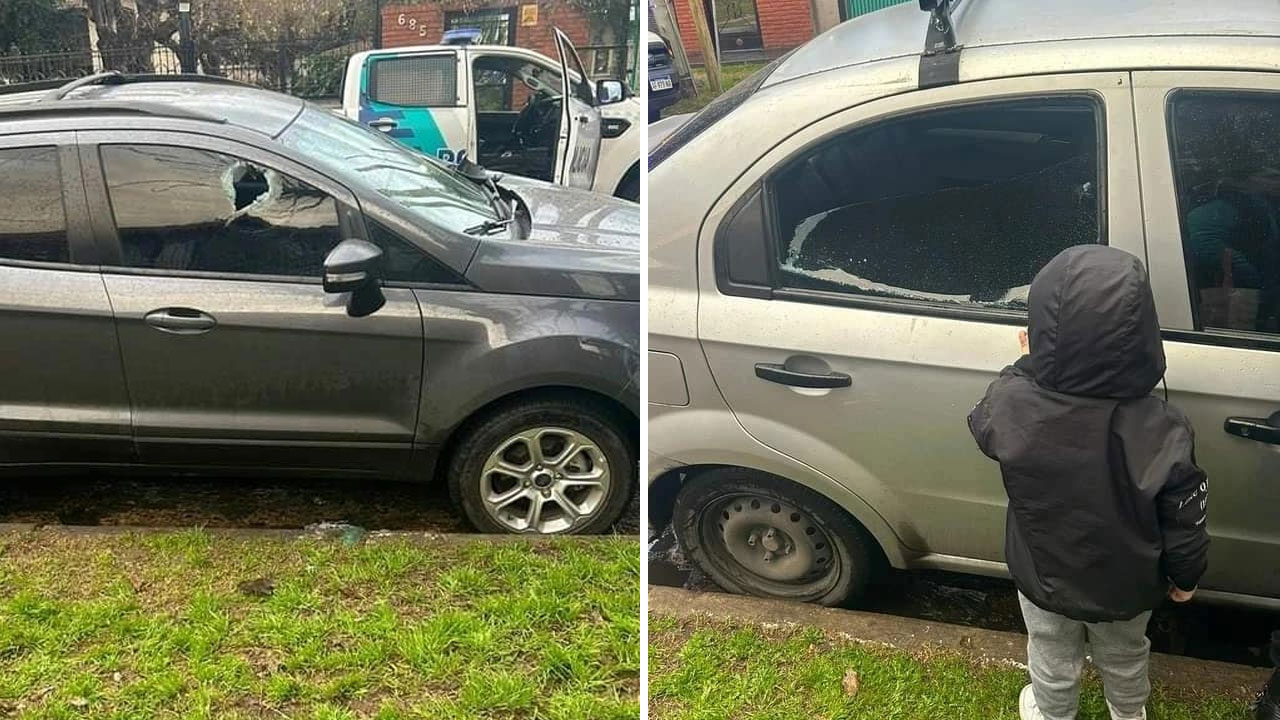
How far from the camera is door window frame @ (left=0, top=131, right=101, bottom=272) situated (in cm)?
215

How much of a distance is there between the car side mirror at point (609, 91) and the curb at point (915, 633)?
3.37ft

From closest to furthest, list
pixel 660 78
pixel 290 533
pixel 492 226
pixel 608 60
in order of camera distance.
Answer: pixel 660 78
pixel 608 60
pixel 492 226
pixel 290 533

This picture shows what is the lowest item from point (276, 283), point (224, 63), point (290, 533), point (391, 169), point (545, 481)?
point (290, 533)

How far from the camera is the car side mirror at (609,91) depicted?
2033mm

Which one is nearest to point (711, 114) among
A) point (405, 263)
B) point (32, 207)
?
point (405, 263)

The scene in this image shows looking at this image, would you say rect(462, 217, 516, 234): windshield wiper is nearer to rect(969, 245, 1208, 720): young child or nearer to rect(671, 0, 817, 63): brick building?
Answer: rect(671, 0, 817, 63): brick building

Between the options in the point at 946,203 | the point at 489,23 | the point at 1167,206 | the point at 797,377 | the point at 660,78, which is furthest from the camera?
the point at 489,23

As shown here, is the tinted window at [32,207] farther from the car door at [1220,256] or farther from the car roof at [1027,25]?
the car door at [1220,256]

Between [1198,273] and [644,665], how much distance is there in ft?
4.07

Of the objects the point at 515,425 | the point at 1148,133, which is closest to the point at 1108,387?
the point at 1148,133

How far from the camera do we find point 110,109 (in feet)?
7.04

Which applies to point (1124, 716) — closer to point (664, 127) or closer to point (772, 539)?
point (772, 539)

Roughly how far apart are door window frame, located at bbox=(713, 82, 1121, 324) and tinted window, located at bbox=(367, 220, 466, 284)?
27.2 inches

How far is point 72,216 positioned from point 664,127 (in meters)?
1.34
